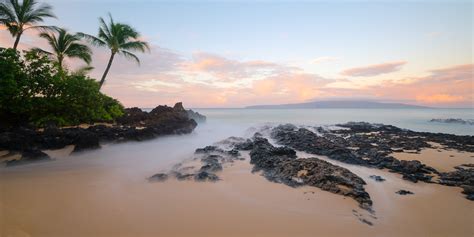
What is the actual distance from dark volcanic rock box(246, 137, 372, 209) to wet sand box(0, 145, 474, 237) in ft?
0.81

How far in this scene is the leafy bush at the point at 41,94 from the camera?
9768 mm

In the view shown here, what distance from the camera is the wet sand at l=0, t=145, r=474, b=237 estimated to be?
12.1 feet

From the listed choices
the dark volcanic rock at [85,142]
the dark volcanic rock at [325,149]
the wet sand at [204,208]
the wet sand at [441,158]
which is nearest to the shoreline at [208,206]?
the wet sand at [204,208]

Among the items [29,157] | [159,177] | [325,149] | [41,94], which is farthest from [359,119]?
[29,157]

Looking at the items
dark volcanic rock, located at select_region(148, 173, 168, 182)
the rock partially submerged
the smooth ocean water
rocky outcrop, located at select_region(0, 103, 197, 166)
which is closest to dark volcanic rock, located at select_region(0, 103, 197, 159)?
rocky outcrop, located at select_region(0, 103, 197, 166)

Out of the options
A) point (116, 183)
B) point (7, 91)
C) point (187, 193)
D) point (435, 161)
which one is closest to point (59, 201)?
point (116, 183)

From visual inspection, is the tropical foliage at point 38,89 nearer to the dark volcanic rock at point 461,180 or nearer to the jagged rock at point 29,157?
the jagged rock at point 29,157

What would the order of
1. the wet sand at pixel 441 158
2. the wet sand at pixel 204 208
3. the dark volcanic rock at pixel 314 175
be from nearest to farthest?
the wet sand at pixel 204 208
the dark volcanic rock at pixel 314 175
the wet sand at pixel 441 158

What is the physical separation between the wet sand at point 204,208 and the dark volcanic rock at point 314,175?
0.25 meters

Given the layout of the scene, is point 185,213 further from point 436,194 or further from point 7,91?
point 7,91

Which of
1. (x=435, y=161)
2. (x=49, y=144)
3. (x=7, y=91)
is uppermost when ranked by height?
(x=7, y=91)

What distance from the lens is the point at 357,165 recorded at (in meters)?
8.49

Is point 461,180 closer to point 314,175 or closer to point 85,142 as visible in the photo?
point 314,175

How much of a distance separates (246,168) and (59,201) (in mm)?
4725
